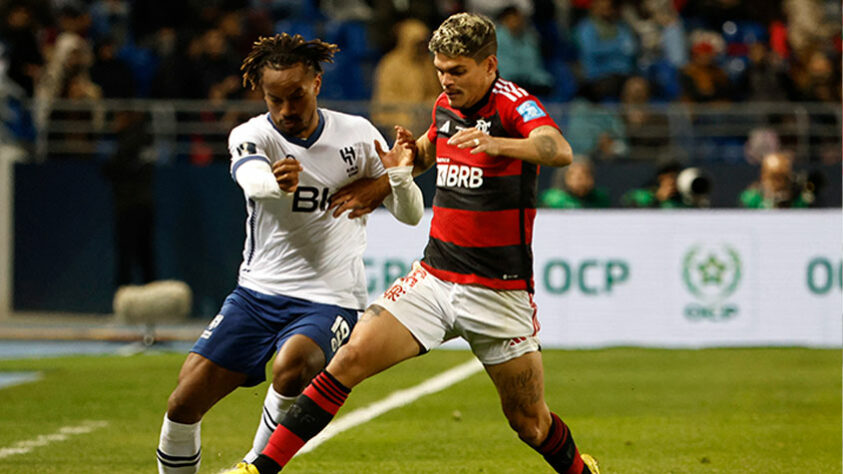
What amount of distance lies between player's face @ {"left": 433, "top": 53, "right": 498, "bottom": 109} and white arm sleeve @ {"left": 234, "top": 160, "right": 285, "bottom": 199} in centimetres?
88

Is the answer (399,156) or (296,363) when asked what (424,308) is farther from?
(399,156)

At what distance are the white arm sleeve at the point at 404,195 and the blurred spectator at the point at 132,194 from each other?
9791 mm

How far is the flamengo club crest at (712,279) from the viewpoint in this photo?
44.8 ft

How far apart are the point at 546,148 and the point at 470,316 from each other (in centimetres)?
86

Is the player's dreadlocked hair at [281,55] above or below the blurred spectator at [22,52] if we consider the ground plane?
above

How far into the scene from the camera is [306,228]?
20.2ft

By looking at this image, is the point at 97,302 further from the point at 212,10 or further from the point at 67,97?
the point at 212,10

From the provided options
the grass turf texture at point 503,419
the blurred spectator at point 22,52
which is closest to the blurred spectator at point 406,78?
the grass turf texture at point 503,419

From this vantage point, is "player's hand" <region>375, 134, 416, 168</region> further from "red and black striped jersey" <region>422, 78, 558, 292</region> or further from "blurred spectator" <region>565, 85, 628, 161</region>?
"blurred spectator" <region>565, 85, 628, 161</region>

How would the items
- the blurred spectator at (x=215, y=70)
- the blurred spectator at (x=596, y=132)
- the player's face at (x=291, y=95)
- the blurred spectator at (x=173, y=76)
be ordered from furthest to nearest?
the blurred spectator at (x=173, y=76)
the blurred spectator at (x=215, y=70)
the blurred spectator at (x=596, y=132)
the player's face at (x=291, y=95)

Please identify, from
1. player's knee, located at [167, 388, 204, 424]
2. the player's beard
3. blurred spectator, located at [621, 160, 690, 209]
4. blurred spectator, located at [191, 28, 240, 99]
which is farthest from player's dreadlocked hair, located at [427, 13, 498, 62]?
blurred spectator, located at [191, 28, 240, 99]

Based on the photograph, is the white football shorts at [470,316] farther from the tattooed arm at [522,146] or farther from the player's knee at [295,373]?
the tattooed arm at [522,146]

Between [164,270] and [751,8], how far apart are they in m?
10.3

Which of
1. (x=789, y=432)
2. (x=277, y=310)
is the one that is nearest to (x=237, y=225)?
(x=789, y=432)
